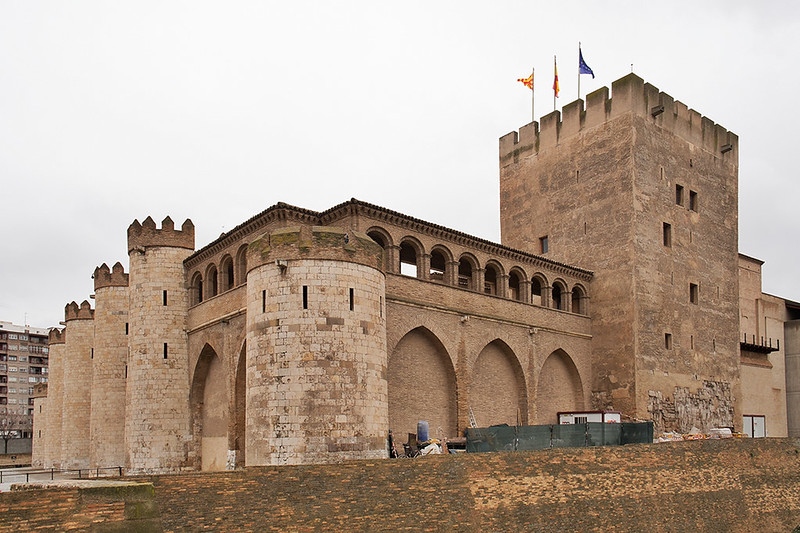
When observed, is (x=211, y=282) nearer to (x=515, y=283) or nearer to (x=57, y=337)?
(x=515, y=283)

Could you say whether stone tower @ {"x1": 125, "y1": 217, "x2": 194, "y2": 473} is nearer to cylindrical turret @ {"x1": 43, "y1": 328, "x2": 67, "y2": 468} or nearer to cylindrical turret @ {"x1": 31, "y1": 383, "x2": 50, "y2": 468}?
cylindrical turret @ {"x1": 43, "y1": 328, "x2": 67, "y2": 468}

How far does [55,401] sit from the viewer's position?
129 ft

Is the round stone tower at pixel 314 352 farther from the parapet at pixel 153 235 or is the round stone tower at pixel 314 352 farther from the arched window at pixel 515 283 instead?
the arched window at pixel 515 283

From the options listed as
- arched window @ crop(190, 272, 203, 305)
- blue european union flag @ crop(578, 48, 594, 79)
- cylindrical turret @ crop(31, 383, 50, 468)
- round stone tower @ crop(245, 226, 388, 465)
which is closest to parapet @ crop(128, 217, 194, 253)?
arched window @ crop(190, 272, 203, 305)

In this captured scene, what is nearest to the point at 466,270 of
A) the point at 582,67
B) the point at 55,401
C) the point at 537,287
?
the point at 537,287

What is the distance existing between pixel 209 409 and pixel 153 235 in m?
6.50

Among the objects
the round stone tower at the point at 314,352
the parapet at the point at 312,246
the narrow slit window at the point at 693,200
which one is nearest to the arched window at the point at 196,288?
the round stone tower at the point at 314,352

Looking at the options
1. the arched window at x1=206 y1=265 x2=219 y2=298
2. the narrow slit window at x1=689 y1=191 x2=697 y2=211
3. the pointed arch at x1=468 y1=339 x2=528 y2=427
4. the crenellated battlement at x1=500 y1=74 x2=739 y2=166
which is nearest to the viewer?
the pointed arch at x1=468 y1=339 x2=528 y2=427

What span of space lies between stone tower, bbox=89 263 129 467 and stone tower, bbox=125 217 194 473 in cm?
318

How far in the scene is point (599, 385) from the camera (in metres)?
30.2

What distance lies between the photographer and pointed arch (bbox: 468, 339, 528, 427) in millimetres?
26172

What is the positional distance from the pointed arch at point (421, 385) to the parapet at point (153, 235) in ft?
32.0

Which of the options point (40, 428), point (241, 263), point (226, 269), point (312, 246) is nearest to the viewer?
point (312, 246)

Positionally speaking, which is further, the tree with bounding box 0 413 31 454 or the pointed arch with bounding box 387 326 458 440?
the tree with bounding box 0 413 31 454
